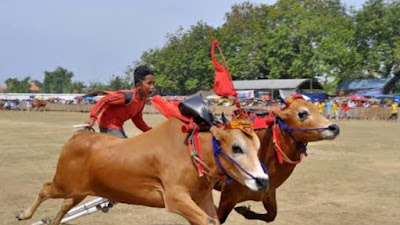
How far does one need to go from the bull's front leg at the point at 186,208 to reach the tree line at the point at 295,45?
5706 centimetres

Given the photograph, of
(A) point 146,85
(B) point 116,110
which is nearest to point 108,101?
(B) point 116,110

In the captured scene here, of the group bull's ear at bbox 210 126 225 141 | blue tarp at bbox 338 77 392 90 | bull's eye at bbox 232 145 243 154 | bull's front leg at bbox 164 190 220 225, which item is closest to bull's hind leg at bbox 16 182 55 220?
bull's front leg at bbox 164 190 220 225

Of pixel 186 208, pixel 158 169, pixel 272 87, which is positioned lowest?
pixel 272 87

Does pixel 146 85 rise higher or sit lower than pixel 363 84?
higher

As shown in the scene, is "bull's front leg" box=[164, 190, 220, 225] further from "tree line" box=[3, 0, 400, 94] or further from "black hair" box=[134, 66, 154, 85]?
"tree line" box=[3, 0, 400, 94]

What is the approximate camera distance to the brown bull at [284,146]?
22.6ft

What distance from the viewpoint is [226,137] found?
17.4 feet

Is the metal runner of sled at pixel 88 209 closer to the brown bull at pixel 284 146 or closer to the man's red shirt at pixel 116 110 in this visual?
the man's red shirt at pixel 116 110

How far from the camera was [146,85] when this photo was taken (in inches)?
274

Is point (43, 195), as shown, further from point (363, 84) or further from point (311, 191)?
point (363, 84)

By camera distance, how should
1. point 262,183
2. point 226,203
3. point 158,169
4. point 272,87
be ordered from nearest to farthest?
point 262,183 < point 158,169 < point 226,203 < point 272,87

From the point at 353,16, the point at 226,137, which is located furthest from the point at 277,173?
the point at 353,16

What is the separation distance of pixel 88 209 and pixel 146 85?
7.54 ft

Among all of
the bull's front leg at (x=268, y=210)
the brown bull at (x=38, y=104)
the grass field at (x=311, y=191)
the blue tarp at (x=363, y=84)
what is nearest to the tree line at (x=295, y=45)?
the blue tarp at (x=363, y=84)
